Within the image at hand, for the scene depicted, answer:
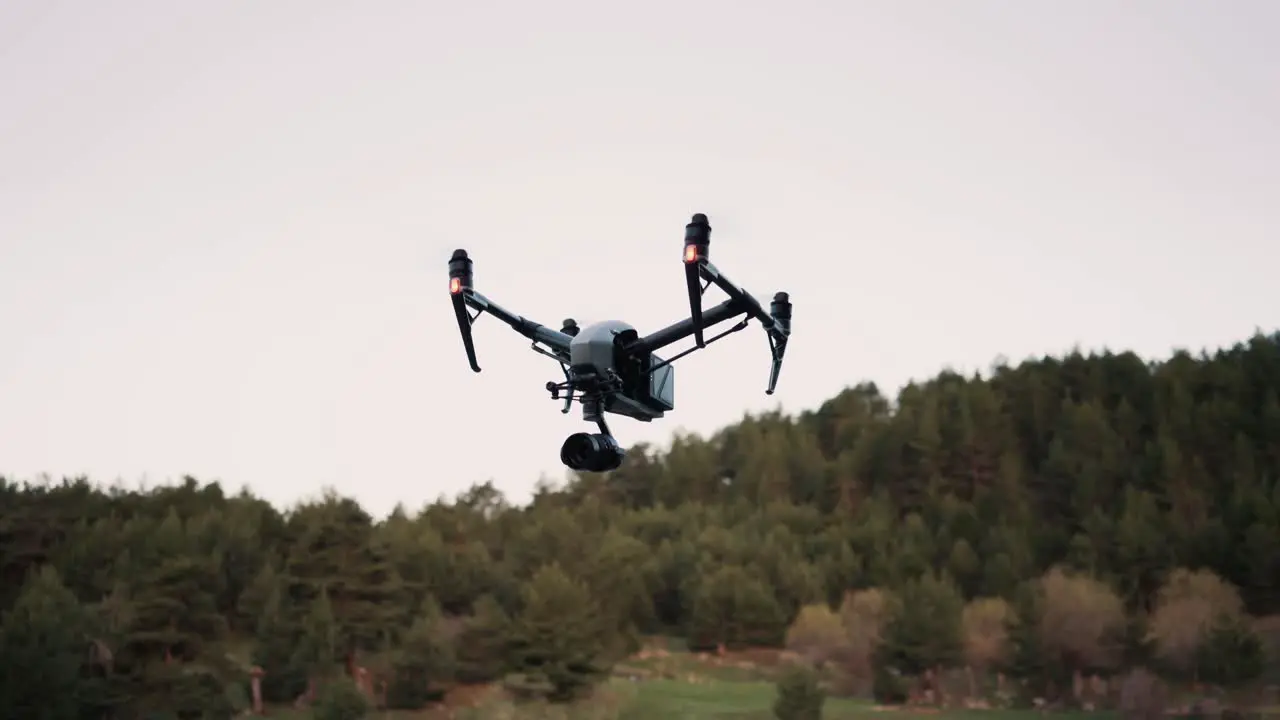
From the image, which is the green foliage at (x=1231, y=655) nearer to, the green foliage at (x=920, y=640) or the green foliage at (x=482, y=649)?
the green foliage at (x=920, y=640)

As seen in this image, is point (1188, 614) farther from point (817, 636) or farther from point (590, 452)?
point (590, 452)

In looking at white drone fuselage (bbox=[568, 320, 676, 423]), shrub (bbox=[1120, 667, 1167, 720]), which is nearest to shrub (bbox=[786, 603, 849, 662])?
shrub (bbox=[1120, 667, 1167, 720])

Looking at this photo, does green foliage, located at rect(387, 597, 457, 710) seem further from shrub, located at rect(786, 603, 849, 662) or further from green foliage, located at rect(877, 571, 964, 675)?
shrub, located at rect(786, 603, 849, 662)

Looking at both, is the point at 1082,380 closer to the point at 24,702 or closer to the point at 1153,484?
the point at 1153,484

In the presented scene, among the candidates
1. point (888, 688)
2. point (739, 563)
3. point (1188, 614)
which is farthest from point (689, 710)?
point (739, 563)

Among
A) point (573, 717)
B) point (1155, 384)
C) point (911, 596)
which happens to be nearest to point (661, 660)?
point (911, 596)
